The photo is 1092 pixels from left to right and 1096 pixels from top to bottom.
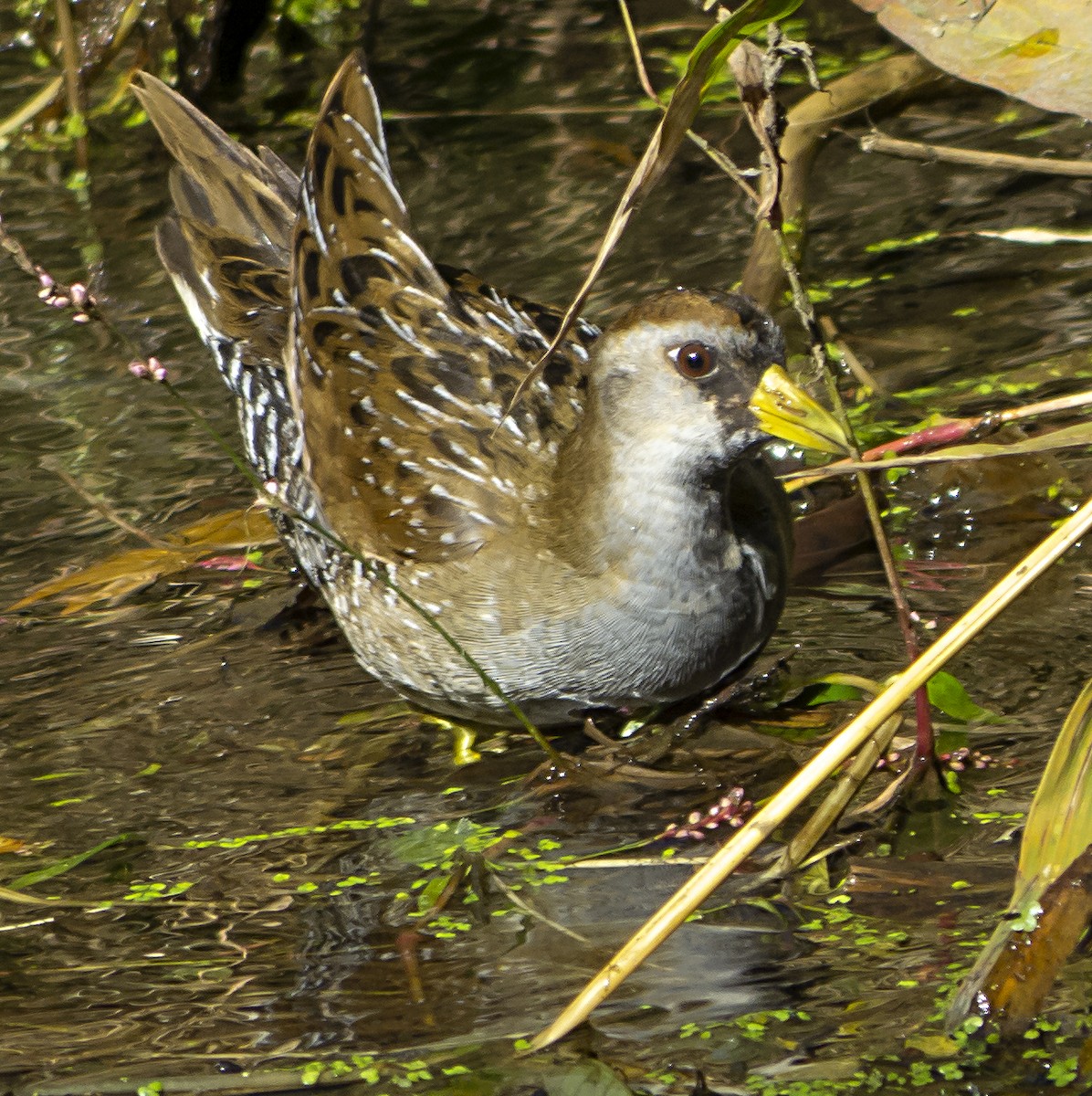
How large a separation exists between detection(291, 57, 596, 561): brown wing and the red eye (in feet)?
1.65

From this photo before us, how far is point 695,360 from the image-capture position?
3270 millimetres

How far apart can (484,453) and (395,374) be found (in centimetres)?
34

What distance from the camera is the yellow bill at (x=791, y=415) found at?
3053mm

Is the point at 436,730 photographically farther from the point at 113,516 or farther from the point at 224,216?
the point at 224,216

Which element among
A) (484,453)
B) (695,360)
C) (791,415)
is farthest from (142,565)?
(791,415)

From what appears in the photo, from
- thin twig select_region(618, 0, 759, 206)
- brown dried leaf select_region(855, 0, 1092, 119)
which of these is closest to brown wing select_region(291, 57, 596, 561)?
thin twig select_region(618, 0, 759, 206)

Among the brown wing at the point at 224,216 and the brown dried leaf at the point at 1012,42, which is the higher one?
the brown dried leaf at the point at 1012,42

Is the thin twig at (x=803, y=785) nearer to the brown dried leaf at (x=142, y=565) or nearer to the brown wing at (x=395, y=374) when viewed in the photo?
the brown wing at (x=395, y=374)

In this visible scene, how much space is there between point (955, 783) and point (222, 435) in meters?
2.67

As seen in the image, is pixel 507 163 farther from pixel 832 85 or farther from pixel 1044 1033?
pixel 1044 1033

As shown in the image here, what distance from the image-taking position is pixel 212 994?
2.90 m

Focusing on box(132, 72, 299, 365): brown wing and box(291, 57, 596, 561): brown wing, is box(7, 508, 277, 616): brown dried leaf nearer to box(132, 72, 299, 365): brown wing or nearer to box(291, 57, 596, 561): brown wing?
box(132, 72, 299, 365): brown wing

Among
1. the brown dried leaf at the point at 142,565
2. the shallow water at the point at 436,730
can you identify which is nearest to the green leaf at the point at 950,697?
the shallow water at the point at 436,730

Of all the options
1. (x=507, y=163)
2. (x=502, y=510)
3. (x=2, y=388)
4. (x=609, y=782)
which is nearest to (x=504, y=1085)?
(x=609, y=782)
